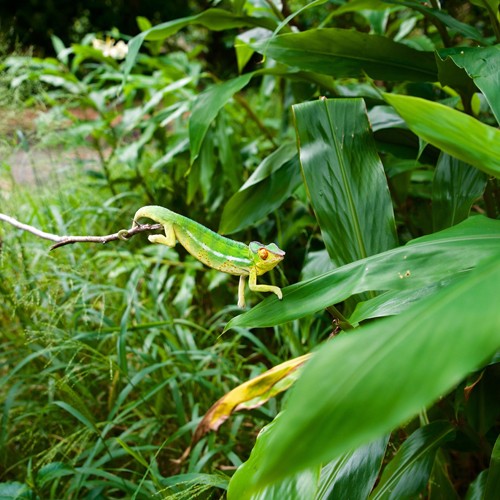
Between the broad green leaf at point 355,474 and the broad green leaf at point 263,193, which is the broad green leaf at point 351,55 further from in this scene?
the broad green leaf at point 355,474

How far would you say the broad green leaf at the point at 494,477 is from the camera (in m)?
0.81

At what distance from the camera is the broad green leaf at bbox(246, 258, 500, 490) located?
34cm

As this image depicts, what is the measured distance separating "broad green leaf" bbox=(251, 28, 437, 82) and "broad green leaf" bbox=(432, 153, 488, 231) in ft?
0.77

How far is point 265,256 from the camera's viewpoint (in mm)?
640

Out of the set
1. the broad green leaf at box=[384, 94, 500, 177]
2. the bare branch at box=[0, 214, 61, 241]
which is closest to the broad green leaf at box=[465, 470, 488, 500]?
the broad green leaf at box=[384, 94, 500, 177]

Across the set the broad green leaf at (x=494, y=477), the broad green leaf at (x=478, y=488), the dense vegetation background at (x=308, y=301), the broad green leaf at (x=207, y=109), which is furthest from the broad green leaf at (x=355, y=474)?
the broad green leaf at (x=207, y=109)

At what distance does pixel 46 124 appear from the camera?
231 centimetres

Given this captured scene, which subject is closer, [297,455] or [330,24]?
[297,455]

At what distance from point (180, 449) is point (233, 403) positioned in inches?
22.5

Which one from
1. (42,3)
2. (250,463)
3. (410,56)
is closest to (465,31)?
(410,56)

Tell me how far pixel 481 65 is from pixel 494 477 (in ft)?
2.17

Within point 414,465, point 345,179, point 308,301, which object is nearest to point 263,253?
point 308,301

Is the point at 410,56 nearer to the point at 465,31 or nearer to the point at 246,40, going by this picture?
the point at 465,31

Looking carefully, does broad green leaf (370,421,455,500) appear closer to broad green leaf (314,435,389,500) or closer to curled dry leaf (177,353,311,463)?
broad green leaf (314,435,389,500)
